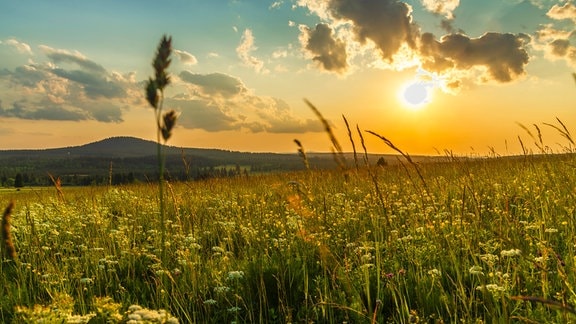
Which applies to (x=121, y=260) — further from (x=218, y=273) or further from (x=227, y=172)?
(x=227, y=172)

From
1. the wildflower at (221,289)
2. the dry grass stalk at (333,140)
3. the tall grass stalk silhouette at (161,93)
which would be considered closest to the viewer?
the tall grass stalk silhouette at (161,93)

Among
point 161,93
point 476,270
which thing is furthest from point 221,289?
point 161,93

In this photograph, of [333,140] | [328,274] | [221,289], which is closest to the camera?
[333,140]

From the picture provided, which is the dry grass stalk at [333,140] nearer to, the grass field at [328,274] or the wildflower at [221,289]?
the grass field at [328,274]

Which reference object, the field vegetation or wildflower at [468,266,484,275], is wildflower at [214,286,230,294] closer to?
the field vegetation

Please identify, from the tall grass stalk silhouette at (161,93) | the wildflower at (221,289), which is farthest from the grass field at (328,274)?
the tall grass stalk silhouette at (161,93)

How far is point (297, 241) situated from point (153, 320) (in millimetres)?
3141

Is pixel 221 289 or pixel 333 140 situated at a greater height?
pixel 333 140

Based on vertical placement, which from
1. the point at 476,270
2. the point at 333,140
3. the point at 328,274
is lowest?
the point at 328,274

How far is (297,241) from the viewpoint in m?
5.01

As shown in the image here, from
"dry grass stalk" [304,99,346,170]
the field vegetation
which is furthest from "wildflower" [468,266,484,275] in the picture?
"dry grass stalk" [304,99,346,170]

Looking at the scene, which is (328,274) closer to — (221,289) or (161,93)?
(221,289)

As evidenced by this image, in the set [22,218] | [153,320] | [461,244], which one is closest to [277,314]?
[153,320]

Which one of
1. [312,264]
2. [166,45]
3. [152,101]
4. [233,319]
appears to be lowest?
[233,319]
